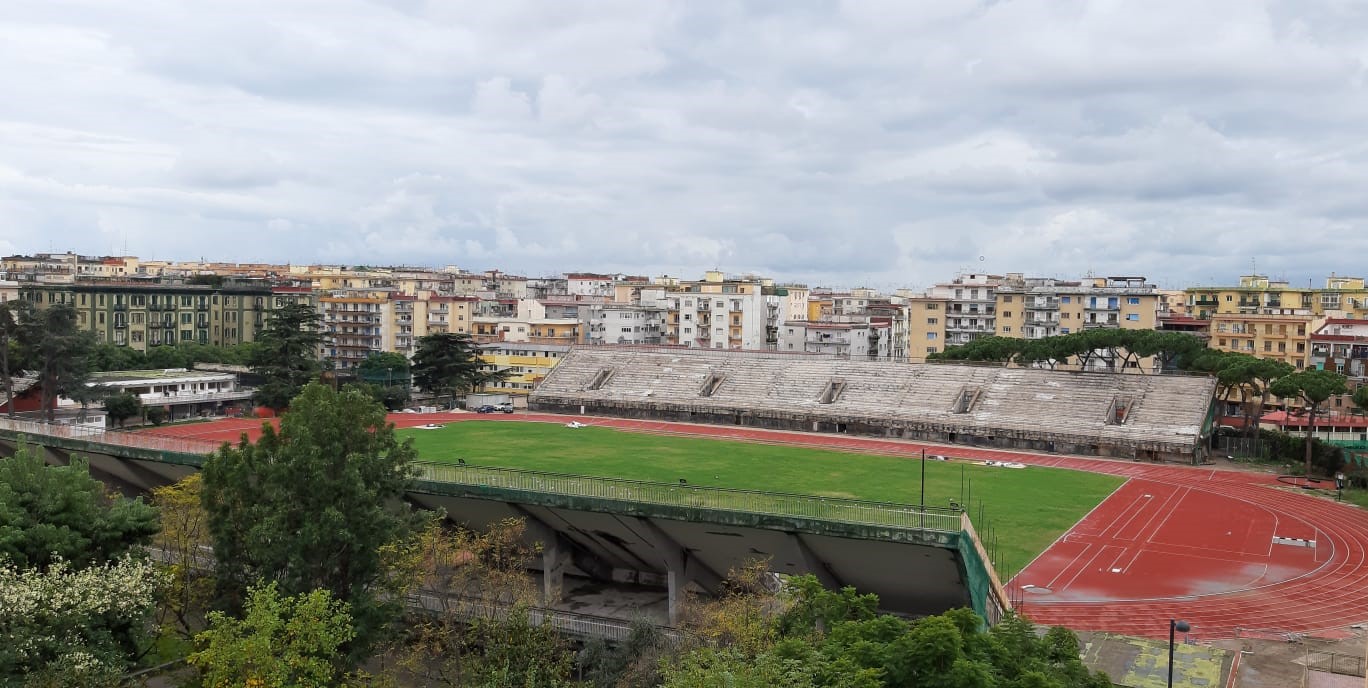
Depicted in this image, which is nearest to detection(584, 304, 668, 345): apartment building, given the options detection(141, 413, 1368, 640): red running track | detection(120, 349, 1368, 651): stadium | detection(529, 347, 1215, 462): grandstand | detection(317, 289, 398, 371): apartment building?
detection(120, 349, 1368, 651): stadium

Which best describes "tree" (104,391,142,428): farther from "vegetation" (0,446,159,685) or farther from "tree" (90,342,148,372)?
"vegetation" (0,446,159,685)

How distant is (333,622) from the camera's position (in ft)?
68.2

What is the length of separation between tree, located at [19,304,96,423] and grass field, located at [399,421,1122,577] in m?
18.6

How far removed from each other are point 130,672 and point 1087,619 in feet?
78.9

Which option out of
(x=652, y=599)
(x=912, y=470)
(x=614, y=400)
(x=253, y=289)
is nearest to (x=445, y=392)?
(x=614, y=400)

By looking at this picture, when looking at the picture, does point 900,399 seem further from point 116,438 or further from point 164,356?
point 164,356

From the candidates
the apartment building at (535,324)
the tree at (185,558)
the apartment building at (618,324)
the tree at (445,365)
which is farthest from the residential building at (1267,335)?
the tree at (185,558)

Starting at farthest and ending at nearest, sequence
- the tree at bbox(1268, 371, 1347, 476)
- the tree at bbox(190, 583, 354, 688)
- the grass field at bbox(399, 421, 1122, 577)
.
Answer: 1. the tree at bbox(1268, 371, 1347, 476)
2. the grass field at bbox(399, 421, 1122, 577)
3. the tree at bbox(190, 583, 354, 688)

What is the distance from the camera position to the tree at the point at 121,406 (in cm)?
6281

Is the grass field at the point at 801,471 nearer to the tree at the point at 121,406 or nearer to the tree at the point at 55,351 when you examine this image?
the tree at the point at 121,406

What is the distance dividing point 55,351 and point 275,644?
160ft

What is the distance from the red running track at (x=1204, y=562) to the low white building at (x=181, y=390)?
142 ft

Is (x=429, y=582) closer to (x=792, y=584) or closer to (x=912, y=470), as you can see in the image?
(x=792, y=584)

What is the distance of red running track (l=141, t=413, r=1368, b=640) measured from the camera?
3008 centimetres
